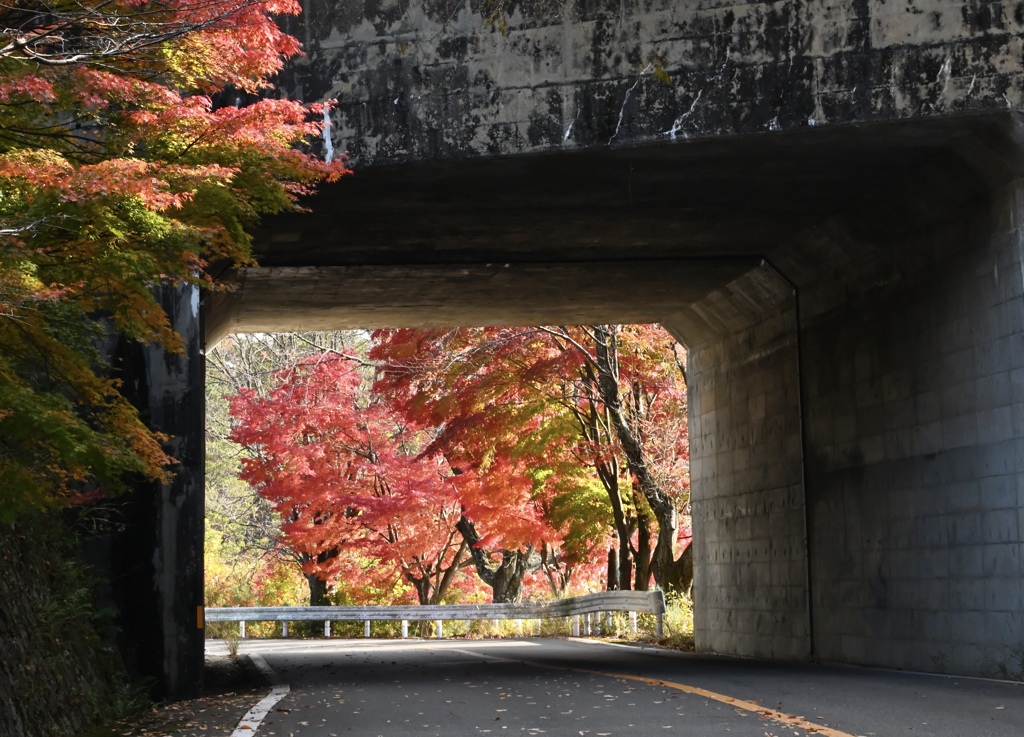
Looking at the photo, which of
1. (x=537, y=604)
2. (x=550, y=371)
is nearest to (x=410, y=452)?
(x=537, y=604)

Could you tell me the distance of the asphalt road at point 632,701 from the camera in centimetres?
903

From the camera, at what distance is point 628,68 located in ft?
42.1

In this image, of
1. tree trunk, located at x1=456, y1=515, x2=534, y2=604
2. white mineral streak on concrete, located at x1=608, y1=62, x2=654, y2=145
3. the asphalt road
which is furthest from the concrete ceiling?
tree trunk, located at x1=456, y1=515, x2=534, y2=604

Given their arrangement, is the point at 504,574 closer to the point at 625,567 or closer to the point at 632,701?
the point at 625,567

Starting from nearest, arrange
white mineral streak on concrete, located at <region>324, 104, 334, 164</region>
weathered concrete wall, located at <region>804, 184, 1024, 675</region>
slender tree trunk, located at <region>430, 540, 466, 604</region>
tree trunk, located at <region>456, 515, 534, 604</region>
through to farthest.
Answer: weathered concrete wall, located at <region>804, 184, 1024, 675</region>, white mineral streak on concrete, located at <region>324, 104, 334, 164</region>, tree trunk, located at <region>456, 515, 534, 604</region>, slender tree trunk, located at <region>430, 540, 466, 604</region>

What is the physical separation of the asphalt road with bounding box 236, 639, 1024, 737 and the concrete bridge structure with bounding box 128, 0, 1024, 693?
1.43 meters

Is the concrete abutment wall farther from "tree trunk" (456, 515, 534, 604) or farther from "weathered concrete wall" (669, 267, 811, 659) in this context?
"tree trunk" (456, 515, 534, 604)

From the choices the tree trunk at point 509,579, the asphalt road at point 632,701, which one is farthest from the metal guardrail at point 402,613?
the asphalt road at point 632,701

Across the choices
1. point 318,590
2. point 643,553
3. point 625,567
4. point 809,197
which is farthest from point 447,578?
point 809,197

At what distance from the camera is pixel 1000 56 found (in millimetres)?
12289

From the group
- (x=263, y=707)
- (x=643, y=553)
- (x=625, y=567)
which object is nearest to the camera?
(x=263, y=707)

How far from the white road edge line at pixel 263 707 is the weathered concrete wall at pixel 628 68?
502cm

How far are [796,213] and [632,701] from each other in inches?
269

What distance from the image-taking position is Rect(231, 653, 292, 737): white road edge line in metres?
9.44
